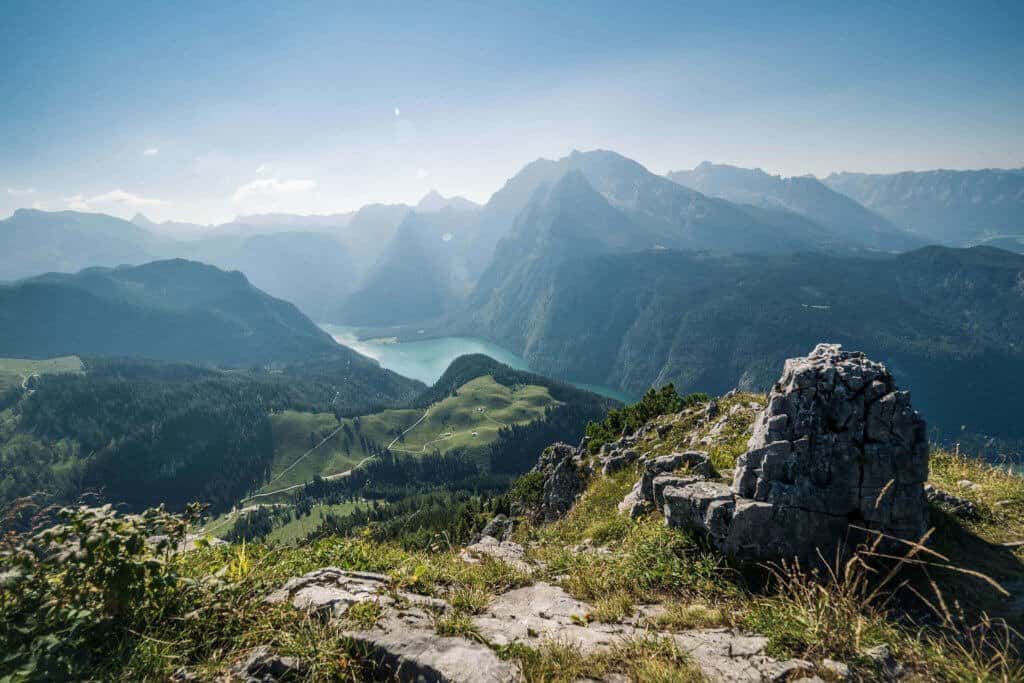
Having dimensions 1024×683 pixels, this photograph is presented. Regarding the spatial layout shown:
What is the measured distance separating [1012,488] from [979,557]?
528 cm

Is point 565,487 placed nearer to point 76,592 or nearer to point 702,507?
point 702,507

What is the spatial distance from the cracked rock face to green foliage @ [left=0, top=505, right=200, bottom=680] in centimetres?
1101

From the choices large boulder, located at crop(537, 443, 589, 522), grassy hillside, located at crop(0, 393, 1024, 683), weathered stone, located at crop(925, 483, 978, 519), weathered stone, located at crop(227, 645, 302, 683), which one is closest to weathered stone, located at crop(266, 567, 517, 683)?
grassy hillside, located at crop(0, 393, 1024, 683)

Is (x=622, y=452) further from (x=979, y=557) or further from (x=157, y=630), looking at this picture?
(x=157, y=630)

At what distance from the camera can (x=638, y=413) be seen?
129ft

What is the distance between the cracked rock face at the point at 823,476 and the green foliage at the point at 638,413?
76.3 ft

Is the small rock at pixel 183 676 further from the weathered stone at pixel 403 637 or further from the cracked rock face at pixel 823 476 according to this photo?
the cracked rock face at pixel 823 476

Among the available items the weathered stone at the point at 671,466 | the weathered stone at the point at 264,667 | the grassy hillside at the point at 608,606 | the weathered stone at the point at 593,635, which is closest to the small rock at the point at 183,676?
the grassy hillside at the point at 608,606

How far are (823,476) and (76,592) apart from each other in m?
14.2

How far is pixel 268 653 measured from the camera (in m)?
5.82

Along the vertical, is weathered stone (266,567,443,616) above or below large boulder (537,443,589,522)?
above

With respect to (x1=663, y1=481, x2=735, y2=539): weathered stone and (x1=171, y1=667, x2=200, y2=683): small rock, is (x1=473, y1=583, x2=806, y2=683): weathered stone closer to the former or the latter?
(x1=663, y1=481, x2=735, y2=539): weathered stone

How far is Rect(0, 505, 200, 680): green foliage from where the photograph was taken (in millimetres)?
4914

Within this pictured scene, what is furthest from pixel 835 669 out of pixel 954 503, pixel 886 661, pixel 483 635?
pixel 954 503
